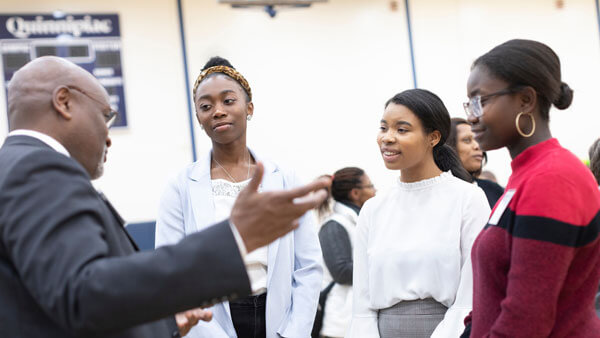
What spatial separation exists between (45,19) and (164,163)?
199 cm

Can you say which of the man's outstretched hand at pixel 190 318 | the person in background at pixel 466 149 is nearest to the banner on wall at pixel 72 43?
the person in background at pixel 466 149

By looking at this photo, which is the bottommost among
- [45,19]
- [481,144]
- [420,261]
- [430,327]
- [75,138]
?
[430,327]

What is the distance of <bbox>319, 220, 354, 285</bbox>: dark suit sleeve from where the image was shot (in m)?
3.98

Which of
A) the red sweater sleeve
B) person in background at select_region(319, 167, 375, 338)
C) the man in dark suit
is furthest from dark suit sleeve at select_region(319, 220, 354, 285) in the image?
the man in dark suit

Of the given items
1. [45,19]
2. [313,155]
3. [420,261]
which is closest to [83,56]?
[45,19]

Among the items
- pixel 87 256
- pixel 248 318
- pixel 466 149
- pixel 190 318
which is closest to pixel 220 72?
pixel 248 318

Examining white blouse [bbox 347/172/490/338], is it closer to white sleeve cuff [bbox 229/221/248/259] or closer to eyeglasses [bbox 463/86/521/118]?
A: eyeglasses [bbox 463/86/521/118]

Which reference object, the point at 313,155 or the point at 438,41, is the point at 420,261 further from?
the point at 438,41

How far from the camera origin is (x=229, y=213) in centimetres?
224

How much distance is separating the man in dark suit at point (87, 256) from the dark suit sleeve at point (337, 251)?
2.77m

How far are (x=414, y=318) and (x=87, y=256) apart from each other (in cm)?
139

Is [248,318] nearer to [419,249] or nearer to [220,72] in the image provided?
[419,249]

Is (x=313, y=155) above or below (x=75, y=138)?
below

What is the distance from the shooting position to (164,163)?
707 cm
